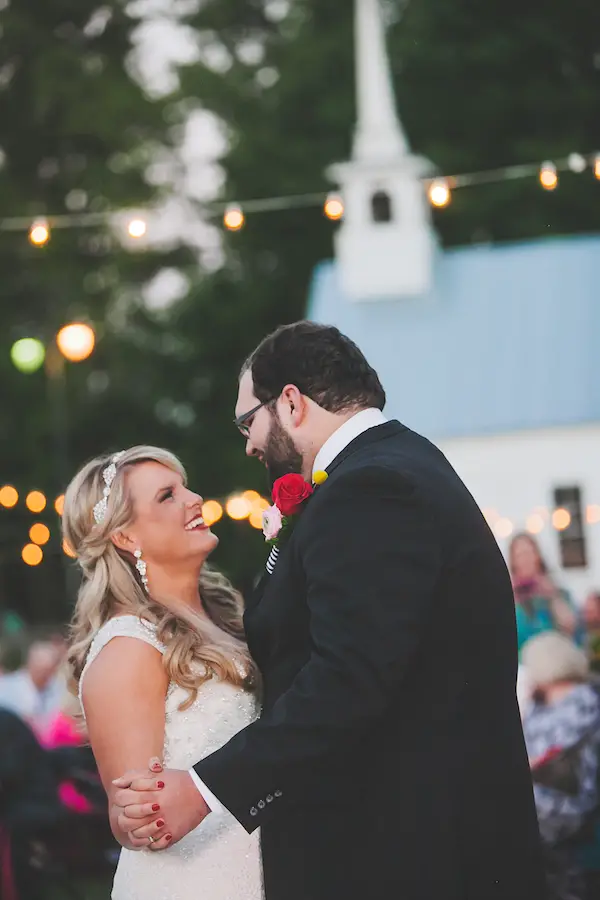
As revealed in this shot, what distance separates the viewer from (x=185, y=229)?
27.7m

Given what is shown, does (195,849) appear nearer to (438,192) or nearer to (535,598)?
(535,598)

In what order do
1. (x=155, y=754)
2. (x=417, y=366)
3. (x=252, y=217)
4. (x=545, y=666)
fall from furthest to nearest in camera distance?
(x=252, y=217)
(x=417, y=366)
(x=545, y=666)
(x=155, y=754)

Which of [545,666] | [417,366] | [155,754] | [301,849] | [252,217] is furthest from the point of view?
[252,217]

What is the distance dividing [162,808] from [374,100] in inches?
848

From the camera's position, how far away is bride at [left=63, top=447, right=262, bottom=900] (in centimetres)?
343

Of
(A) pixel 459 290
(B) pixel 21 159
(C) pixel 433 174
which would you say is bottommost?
(A) pixel 459 290

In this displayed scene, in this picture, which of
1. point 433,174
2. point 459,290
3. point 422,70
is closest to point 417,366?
point 459,290

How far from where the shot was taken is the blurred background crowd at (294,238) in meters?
22.6

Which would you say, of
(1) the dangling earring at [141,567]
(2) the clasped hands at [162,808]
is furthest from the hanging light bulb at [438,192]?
(2) the clasped hands at [162,808]

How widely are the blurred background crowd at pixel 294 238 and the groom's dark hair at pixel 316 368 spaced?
18045mm

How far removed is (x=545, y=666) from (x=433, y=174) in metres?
18.1

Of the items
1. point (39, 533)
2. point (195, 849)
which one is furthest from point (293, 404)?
point (39, 533)

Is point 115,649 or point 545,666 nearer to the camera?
point 115,649

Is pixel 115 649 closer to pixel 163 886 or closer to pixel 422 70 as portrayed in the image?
pixel 163 886
